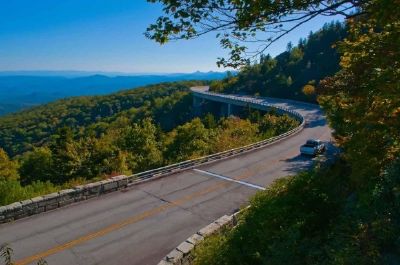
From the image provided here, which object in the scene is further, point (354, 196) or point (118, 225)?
point (118, 225)

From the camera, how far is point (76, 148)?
1248 inches

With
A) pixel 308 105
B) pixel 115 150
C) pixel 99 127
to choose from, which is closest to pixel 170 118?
pixel 99 127

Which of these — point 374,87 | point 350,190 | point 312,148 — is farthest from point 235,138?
point 374,87

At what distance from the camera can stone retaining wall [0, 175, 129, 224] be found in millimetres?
14781

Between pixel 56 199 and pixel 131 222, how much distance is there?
12.2ft

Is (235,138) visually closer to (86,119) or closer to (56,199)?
(56,199)

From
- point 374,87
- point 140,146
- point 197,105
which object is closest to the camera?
point 374,87

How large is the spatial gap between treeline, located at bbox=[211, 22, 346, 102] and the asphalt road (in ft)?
237

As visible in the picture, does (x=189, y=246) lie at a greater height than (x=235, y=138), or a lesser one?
greater

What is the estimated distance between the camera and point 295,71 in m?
114

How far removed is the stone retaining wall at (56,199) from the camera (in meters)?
14.8

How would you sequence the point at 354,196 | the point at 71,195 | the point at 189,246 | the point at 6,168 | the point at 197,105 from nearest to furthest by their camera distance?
the point at 354,196, the point at 189,246, the point at 71,195, the point at 6,168, the point at 197,105

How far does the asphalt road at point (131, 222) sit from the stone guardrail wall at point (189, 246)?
6.68 ft

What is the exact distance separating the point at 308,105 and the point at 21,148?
104 metres
